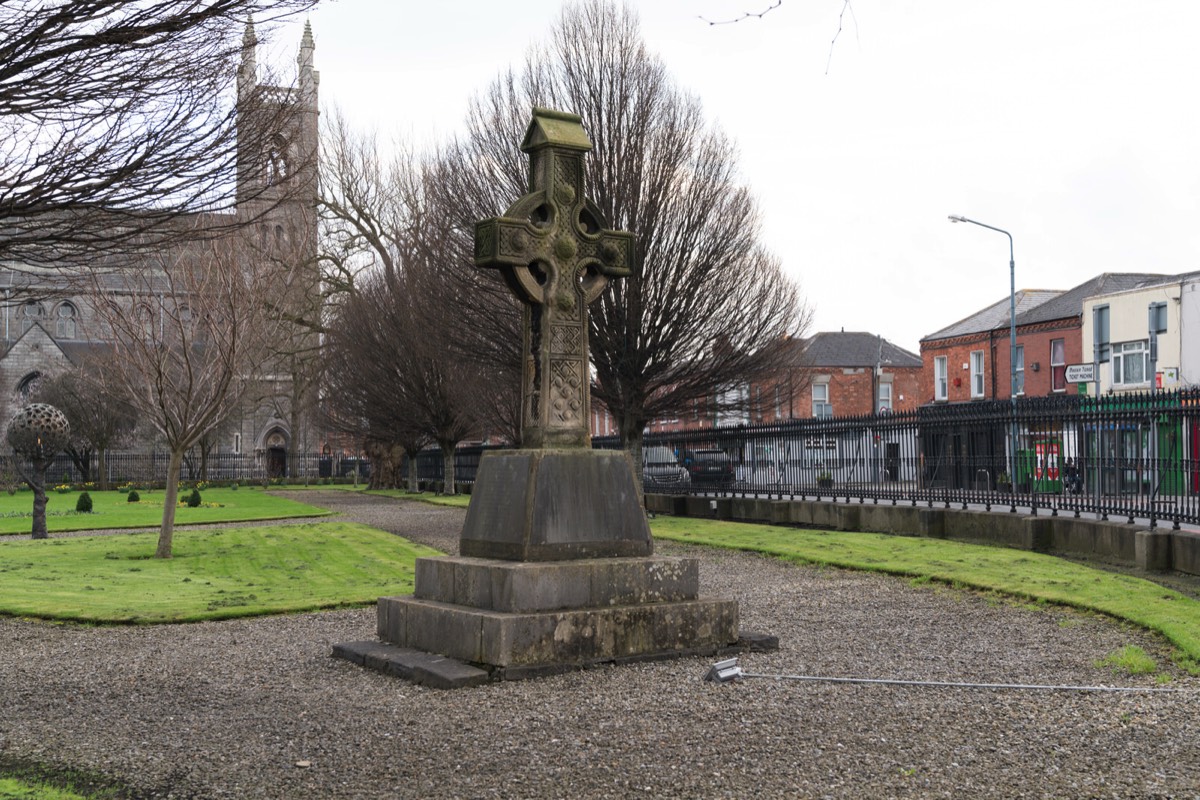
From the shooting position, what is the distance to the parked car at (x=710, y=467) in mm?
26375

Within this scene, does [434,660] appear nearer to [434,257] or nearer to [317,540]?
[317,540]

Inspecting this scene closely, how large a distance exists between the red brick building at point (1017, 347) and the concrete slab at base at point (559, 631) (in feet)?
125

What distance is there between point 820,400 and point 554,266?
179ft

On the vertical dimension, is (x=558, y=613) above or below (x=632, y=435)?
below

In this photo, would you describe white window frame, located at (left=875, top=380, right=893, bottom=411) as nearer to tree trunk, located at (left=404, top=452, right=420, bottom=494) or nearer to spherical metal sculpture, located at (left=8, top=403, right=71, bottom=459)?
tree trunk, located at (left=404, top=452, right=420, bottom=494)

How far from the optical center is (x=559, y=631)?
7875 mm

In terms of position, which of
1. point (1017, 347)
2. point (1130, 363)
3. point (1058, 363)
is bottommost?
point (1130, 363)

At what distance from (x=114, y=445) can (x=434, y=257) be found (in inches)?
1494

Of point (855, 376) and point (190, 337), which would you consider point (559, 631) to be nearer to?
point (190, 337)

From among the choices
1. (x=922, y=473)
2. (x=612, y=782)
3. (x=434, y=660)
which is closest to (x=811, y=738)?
(x=612, y=782)

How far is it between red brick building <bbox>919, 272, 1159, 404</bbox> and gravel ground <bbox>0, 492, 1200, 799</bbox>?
3810 centimetres

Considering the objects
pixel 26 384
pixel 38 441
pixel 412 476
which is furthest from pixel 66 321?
pixel 38 441

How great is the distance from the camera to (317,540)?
70.5ft

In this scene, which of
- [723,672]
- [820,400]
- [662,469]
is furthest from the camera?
[820,400]
